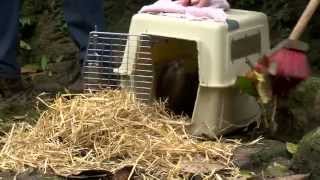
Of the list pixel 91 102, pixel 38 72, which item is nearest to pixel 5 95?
pixel 38 72

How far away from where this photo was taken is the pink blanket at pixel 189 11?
8.49ft

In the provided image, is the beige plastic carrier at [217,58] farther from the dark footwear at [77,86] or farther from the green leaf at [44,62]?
the green leaf at [44,62]

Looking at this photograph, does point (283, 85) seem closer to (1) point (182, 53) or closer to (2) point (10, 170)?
(1) point (182, 53)

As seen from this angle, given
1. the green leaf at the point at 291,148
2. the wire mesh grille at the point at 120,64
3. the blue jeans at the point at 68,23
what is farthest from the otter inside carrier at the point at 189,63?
the blue jeans at the point at 68,23

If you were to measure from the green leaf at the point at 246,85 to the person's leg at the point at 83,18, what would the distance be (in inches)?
34.9

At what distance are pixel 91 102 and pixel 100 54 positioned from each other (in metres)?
0.24

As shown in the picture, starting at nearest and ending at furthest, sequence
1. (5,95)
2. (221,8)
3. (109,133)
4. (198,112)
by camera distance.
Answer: (109,133), (198,112), (221,8), (5,95)

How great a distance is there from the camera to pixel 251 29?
2695 millimetres

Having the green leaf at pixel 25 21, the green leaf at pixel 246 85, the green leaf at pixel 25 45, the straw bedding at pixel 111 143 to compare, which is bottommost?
the straw bedding at pixel 111 143

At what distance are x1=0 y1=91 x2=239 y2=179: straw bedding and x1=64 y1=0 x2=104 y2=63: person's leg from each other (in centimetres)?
62

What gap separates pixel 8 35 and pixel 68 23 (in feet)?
0.94

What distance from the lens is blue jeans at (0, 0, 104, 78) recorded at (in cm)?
321

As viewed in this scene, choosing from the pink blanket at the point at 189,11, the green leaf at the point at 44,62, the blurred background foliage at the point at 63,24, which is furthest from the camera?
the green leaf at the point at 44,62

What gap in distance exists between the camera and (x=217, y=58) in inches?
98.2
